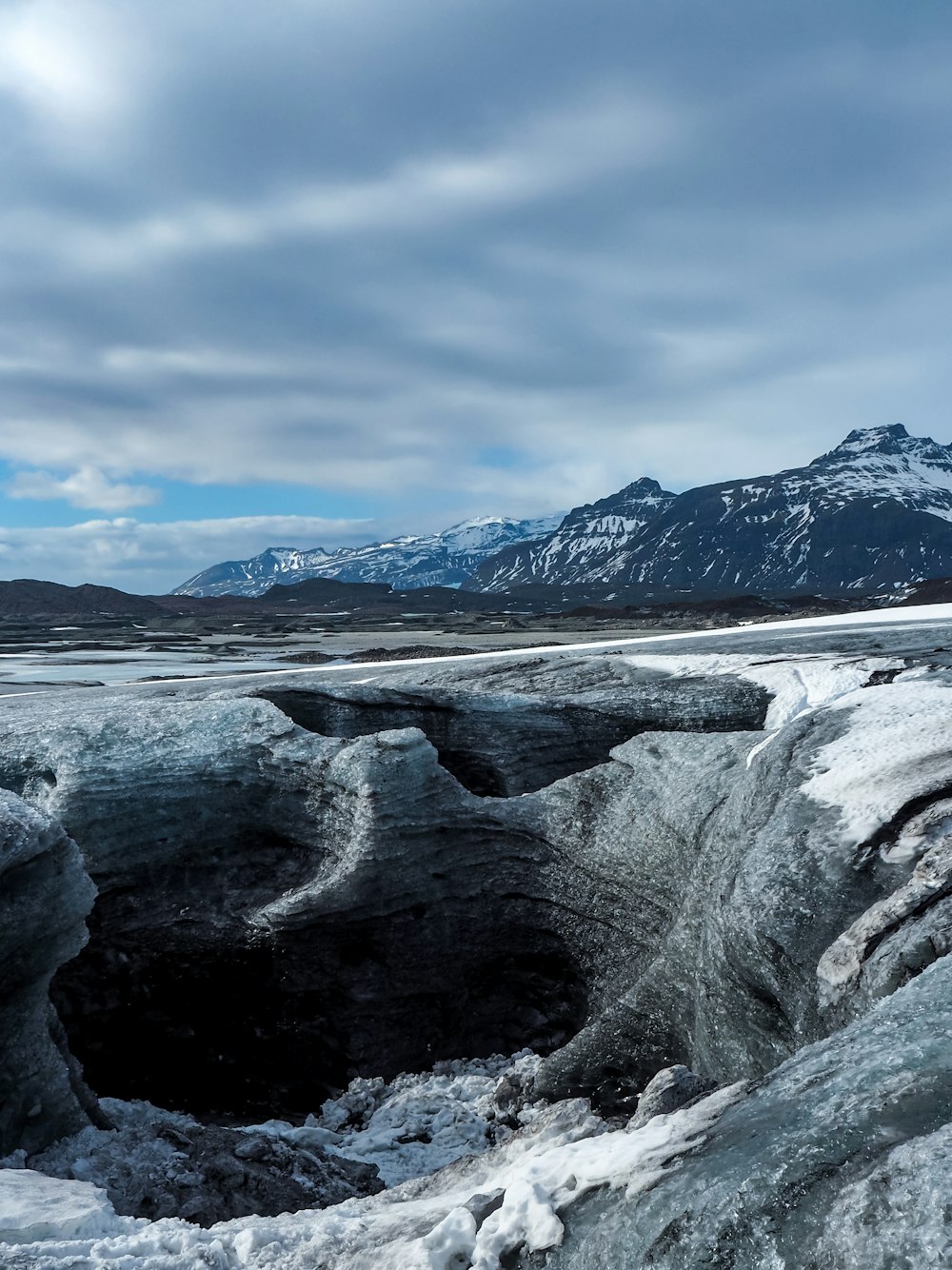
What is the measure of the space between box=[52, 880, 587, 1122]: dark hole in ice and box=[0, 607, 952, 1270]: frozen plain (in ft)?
0.15

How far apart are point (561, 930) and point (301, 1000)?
342 centimetres

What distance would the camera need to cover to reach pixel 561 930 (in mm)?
11102

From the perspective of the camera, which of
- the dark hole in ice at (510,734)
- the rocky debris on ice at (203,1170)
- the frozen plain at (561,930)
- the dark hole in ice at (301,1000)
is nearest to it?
the frozen plain at (561,930)

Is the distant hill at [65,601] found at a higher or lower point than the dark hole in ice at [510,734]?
higher

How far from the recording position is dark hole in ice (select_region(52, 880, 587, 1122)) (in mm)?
10945

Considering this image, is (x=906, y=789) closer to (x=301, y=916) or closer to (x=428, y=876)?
(x=428, y=876)

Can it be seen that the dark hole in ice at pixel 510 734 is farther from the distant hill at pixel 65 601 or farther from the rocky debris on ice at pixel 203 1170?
the distant hill at pixel 65 601

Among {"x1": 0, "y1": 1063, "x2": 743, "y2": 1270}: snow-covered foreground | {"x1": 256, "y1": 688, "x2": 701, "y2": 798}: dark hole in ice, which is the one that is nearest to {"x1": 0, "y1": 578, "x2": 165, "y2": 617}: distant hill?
{"x1": 256, "y1": 688, "x2": 701, "y2": 798}: dark hole in ice

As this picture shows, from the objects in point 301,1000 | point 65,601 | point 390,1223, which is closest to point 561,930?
point 301,1000

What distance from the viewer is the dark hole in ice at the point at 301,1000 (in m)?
10.9

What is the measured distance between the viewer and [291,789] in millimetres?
11648

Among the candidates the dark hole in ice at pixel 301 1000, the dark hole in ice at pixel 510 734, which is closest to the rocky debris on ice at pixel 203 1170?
the dark hole in ice at pixel 301 1000

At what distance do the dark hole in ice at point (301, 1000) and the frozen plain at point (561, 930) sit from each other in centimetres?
5

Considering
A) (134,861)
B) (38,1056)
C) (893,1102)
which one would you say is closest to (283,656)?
(134,861)
